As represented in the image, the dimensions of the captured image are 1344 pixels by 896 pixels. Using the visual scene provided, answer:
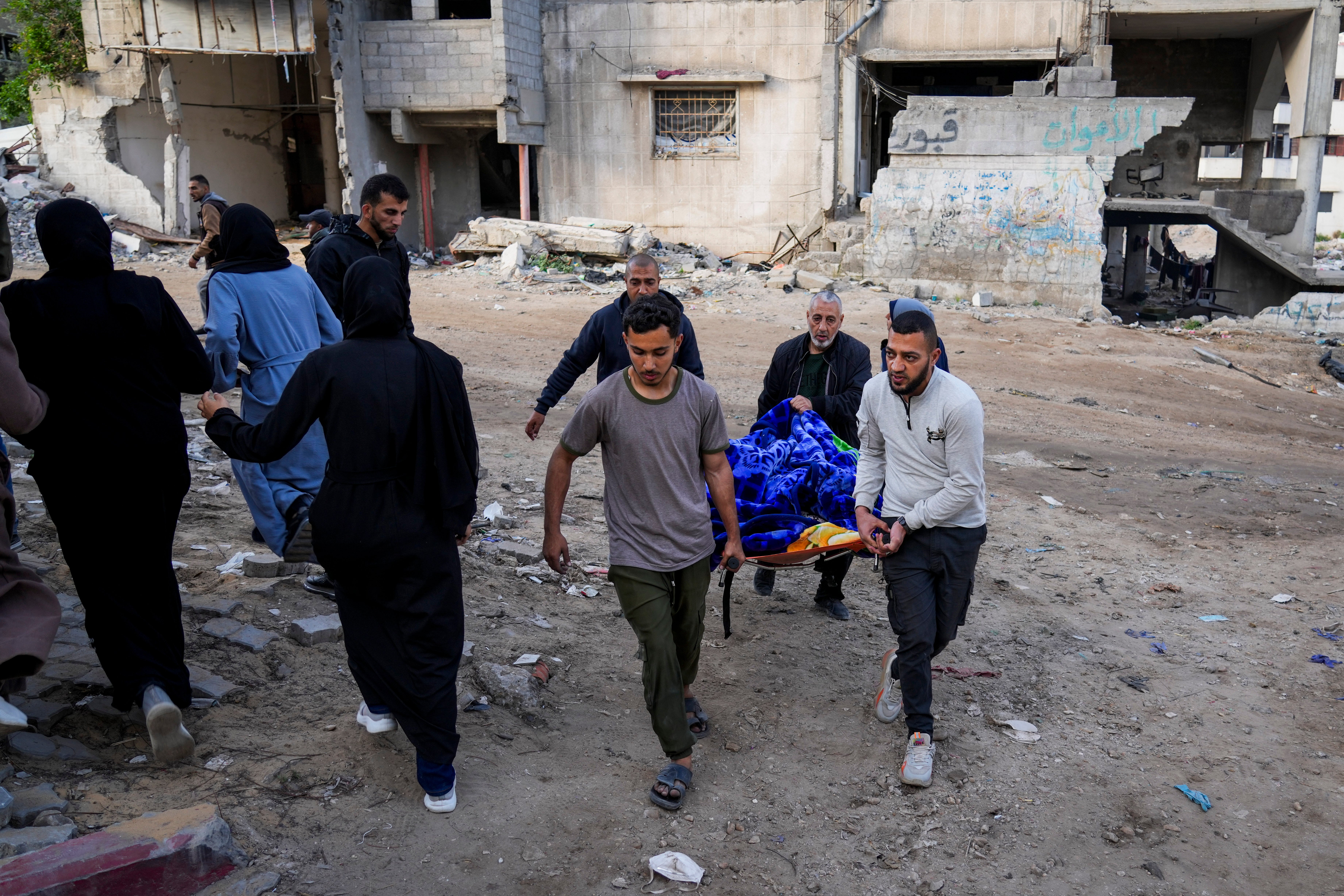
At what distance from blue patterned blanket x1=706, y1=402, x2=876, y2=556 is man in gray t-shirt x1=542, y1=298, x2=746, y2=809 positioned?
68 cm

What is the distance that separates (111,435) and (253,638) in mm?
1162

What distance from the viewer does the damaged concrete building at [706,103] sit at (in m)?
17.6

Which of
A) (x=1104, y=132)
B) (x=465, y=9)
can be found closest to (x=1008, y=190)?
(x=1104, y=132)

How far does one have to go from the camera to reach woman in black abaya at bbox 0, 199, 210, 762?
128 inches

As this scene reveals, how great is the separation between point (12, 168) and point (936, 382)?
2090 centimetres

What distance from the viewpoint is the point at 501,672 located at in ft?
13.6

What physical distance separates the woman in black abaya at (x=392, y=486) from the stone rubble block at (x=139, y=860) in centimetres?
61

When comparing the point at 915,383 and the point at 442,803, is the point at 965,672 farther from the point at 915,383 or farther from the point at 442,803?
the point at 442,803

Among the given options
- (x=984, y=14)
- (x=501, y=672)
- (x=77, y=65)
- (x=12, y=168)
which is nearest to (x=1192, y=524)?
(x=501, y=672)

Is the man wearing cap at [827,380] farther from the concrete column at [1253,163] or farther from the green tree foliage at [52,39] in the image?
the concrete column at [1253,163]

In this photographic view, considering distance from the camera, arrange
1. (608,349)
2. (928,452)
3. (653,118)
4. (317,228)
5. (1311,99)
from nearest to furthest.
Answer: (928,452) < (608,349) < (317,228) < (1311,99) < (653,118)

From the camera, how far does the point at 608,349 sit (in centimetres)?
516

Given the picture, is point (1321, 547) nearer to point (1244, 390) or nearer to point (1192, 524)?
point (1192, 524)

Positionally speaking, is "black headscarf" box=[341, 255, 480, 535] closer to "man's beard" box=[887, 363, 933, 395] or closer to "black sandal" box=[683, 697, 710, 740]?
"black sandal" box=[683, 697, 710, 740]
